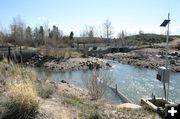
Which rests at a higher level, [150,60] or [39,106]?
[39,106]

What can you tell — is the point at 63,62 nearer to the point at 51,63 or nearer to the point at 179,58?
the point at 51,63

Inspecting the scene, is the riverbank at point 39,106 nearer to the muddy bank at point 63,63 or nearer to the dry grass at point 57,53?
the muddy bank at point 63,63

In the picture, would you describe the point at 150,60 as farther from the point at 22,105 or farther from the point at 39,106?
the point at 22,105

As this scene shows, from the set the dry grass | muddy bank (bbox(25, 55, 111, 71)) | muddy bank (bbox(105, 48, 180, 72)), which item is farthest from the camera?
the dry grass

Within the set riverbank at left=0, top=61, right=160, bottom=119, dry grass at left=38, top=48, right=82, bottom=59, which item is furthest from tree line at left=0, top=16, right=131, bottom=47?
riverbank at left=0, top=61, right=160, bottom=119

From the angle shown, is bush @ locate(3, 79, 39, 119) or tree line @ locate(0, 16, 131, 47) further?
tree line @ locate(0, 16, 131, 47)

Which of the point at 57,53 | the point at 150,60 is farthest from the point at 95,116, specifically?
the point at 150,60

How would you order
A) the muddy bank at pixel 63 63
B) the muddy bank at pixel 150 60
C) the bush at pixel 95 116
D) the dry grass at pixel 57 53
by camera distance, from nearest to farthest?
the bush at pixel 95 116 < the muddy bank at pixel 63 63 < the muddy bank at pixel 150 60 < the dry grass at pixel 57 53

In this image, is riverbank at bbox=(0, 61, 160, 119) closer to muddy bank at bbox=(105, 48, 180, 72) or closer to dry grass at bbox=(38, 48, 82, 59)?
muddy bank at bbox=(105, 48, 180, 72)

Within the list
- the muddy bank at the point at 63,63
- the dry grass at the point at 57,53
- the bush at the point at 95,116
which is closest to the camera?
the bush at the point at 95,116

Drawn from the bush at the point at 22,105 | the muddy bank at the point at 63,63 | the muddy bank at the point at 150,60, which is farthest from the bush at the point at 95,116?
the muddy bank at the point at 150,60

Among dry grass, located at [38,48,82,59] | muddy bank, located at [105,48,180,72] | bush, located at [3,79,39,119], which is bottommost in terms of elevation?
muddy bank, located at [105,48,180,72]

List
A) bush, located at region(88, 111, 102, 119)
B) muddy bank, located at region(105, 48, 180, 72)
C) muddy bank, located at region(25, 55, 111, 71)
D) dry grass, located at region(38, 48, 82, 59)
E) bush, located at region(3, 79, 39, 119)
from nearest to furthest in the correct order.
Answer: bush, located at region(3, 79, 39, 119) → bush, located at region(88, 111, 102, 119) → muddy bank, located at region(25, 55, 111, 71) → muddy bank, located at region(105, 48, 180, 72) → dry grass, located at region(38, 48, 82, 59)

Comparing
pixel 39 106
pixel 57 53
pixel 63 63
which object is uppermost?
pixel 39 106
